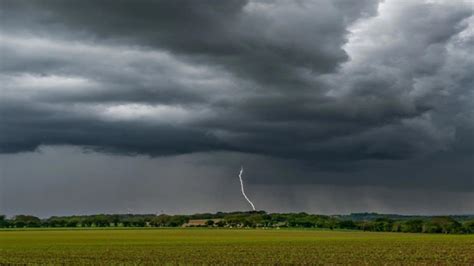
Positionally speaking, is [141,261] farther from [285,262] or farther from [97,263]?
[285,262]

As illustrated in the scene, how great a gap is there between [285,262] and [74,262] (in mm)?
20440

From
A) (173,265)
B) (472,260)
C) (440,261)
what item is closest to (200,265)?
(173,265)

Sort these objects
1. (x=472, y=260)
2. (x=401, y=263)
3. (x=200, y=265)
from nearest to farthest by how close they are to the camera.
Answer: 1. (x=200, y=265)
2. (x=401, y=263)
3. (x=472, y=260)

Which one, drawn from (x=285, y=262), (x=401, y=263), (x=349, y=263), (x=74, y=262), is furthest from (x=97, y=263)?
(x=401, y=263)

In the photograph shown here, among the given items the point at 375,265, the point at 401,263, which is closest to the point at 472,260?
the point at 401,263

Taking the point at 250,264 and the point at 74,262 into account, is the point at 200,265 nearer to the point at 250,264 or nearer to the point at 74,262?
the point at 250,264

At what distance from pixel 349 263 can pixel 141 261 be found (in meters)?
20.2

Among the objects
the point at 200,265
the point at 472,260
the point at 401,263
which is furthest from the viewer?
the point at 472,260

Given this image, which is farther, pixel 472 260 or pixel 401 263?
pixel 472 260

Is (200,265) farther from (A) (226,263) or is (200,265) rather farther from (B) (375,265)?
(B) (375,265)

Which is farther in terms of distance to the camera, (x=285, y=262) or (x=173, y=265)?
(x=285, y=262)

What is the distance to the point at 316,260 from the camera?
61250 millimetres

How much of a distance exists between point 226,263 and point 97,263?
1213cm

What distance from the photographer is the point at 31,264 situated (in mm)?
56969
